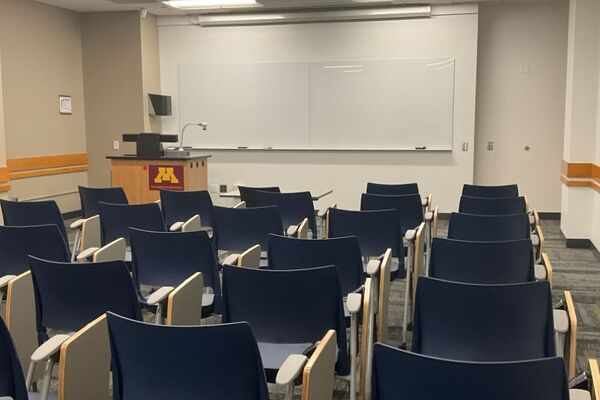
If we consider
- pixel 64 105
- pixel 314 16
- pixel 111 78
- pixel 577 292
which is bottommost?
pixel 577 292

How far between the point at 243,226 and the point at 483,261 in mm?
1751

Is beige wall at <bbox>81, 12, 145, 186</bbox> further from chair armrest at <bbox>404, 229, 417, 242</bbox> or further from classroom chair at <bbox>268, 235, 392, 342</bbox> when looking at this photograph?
classroom chair at <bbox>268, 235, 392, 342</bbox>

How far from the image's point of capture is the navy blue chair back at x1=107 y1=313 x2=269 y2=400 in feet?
5.60

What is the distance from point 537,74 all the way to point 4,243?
7569 millimetres

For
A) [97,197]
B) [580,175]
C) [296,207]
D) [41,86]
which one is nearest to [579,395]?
[296,207]

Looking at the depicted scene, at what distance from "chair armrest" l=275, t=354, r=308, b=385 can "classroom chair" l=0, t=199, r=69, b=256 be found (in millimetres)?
3134

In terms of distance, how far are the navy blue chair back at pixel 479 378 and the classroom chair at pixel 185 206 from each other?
3.73 meters

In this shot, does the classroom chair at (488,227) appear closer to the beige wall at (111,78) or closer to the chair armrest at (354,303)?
the chair armrest at (354,303)

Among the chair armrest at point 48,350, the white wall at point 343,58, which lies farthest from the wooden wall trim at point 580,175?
the chair armrest at point 48,350

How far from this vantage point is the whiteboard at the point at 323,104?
8750mm

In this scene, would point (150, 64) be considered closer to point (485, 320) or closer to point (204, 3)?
point (204, 3)

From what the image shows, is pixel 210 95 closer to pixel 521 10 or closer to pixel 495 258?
pixel 521 10

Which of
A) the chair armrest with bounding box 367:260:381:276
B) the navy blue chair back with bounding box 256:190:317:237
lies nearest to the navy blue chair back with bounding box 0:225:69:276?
the chair armrest with bounding box 367:260:381:276

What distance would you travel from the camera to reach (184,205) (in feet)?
17.0
